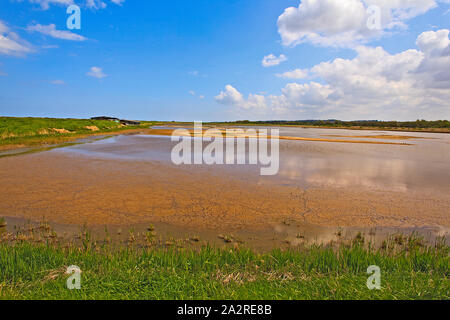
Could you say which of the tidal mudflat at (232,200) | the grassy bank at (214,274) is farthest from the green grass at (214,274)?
the tidal mudflat at (232,200)

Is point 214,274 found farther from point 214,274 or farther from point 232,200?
point 232,200

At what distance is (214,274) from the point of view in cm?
413

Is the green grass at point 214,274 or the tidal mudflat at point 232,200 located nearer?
the green grass at point 214,274

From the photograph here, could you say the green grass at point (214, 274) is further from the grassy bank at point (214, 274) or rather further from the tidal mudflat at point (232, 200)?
the tidal mudflat at point (232, 200)

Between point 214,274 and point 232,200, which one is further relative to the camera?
point 232,200

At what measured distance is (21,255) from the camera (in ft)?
14.6

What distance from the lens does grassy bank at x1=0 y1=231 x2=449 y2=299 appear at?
338 centimetres

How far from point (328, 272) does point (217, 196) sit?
5890 millimetres

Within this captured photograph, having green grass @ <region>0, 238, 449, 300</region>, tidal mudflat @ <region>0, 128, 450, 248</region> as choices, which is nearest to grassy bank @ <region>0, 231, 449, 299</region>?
green grass @ <region>0, 238, 449, 300</region>

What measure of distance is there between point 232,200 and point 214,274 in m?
5.07

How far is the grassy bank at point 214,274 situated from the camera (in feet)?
11.1

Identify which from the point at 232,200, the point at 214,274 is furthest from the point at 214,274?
the point at 232,200

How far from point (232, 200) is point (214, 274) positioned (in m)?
5.07

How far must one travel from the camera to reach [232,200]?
30.0ft
